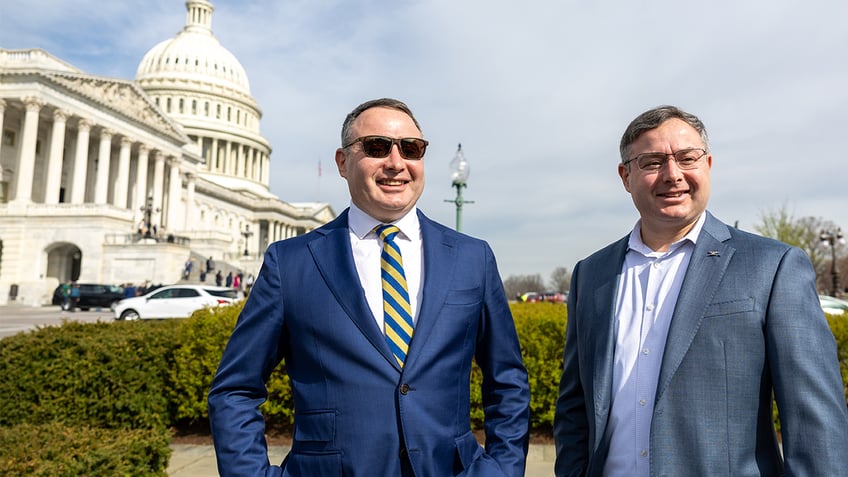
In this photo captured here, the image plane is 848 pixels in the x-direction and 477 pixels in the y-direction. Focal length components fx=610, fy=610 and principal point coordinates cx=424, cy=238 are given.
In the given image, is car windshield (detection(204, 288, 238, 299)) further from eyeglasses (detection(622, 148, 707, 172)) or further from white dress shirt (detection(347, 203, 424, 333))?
eyeglasses (detection(622, 148, 707, 172))

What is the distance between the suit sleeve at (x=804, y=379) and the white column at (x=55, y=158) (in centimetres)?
5374

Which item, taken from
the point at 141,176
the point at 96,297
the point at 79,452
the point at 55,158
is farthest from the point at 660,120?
the point at 141,176

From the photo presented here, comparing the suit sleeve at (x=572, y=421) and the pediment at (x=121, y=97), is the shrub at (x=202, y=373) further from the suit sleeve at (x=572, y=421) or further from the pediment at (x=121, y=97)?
the pediment at (x=121, y=97)

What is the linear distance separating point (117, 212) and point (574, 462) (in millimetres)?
48858

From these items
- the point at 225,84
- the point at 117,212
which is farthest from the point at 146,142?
the point at 225,84

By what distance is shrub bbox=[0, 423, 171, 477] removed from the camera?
3.95m

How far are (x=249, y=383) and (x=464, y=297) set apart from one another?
101cm

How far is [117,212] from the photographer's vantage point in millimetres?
45562

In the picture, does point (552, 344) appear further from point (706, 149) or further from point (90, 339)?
point (90, 339)

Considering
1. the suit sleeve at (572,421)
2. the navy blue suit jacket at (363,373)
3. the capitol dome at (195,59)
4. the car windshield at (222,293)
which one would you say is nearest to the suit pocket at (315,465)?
the navy blue suit jacket at (363,373)

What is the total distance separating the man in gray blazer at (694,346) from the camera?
7.57 ft

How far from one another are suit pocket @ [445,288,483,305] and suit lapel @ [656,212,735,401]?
0.83 metres

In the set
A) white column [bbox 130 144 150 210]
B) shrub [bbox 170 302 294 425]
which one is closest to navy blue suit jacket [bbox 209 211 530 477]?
shrub [bbox 170 302 294 425]

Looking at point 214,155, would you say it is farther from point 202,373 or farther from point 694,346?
point 694,346
